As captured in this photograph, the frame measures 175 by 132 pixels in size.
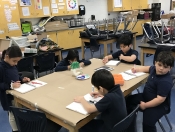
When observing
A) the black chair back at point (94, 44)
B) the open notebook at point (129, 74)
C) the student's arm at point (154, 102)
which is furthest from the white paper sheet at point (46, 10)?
the student's arm at point (154, 102)

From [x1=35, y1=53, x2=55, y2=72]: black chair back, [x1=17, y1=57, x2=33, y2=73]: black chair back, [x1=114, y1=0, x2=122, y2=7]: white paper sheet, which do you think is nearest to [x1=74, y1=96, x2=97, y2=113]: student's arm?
[x1=17, y1=57, x2=33, y2=73]: black chair back

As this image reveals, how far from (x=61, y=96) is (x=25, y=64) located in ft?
5.86

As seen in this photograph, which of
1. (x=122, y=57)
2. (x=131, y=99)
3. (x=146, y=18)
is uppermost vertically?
(x=146, y=18)

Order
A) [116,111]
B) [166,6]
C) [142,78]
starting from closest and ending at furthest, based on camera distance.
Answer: [116,111] → [142,78] → [166,6]

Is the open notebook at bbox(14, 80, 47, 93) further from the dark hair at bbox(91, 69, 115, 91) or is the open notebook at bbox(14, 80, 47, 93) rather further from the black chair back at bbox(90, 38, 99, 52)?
the black chair back at bbox(90, 38, 99, 52)

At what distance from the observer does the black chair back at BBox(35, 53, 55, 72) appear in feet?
11.0

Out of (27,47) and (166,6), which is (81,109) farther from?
(166,6)

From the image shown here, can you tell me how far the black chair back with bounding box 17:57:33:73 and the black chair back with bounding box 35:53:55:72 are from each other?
0.48ft

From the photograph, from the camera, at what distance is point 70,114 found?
52.6 inches

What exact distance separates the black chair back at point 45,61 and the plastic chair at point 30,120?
6.41ft

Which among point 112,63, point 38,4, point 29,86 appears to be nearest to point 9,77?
point 29,86

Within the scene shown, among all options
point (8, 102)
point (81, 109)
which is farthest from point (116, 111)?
point (8, 102)

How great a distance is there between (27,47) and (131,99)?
242cm

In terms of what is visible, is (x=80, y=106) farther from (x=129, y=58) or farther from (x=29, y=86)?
(x=129, y=58)
